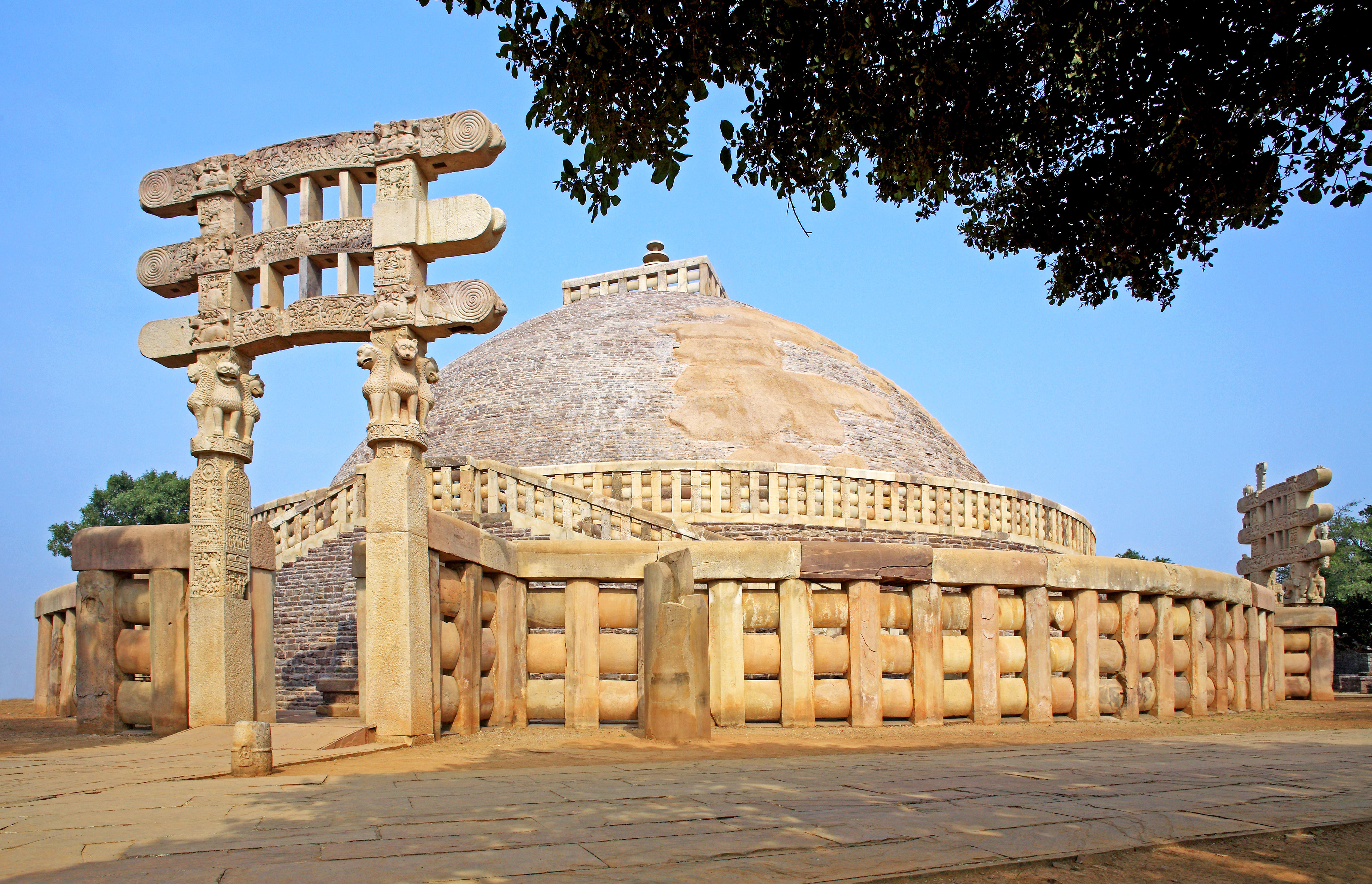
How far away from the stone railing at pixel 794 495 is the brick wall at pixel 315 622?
4.02m

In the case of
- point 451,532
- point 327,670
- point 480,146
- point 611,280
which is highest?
point 611,280

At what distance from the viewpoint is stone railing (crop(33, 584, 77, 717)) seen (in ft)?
44.2

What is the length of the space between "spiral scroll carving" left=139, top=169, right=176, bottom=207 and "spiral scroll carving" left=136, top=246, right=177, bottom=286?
9 centimetres

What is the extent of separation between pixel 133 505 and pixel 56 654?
25.6m

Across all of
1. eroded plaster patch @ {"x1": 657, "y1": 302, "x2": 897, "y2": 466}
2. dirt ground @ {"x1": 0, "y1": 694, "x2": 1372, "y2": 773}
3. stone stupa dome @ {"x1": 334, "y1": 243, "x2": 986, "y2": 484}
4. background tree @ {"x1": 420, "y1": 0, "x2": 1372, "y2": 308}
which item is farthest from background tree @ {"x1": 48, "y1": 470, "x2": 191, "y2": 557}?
background tree @ {"x1": 420, "y1": 0, "x2": 1372, "y2": 308}

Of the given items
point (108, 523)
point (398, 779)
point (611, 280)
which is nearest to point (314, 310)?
point (398, 779)

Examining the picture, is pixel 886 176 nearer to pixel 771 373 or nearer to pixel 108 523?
pixel 771 373

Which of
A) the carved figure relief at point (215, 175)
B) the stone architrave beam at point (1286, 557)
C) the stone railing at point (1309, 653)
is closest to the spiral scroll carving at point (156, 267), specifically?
the carved figure relief at point (215, 175)

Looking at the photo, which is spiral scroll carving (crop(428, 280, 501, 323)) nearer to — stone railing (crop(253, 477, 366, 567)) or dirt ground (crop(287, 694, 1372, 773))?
dirt ground (crop(287, 694, 1372, 773))

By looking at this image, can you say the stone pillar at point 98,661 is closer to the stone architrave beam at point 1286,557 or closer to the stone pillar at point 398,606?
the stone pillar at point 398,606

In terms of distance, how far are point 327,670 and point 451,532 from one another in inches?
263

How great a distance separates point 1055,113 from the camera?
674 cm

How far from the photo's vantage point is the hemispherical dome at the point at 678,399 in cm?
2441

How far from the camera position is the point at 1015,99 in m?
6.61
